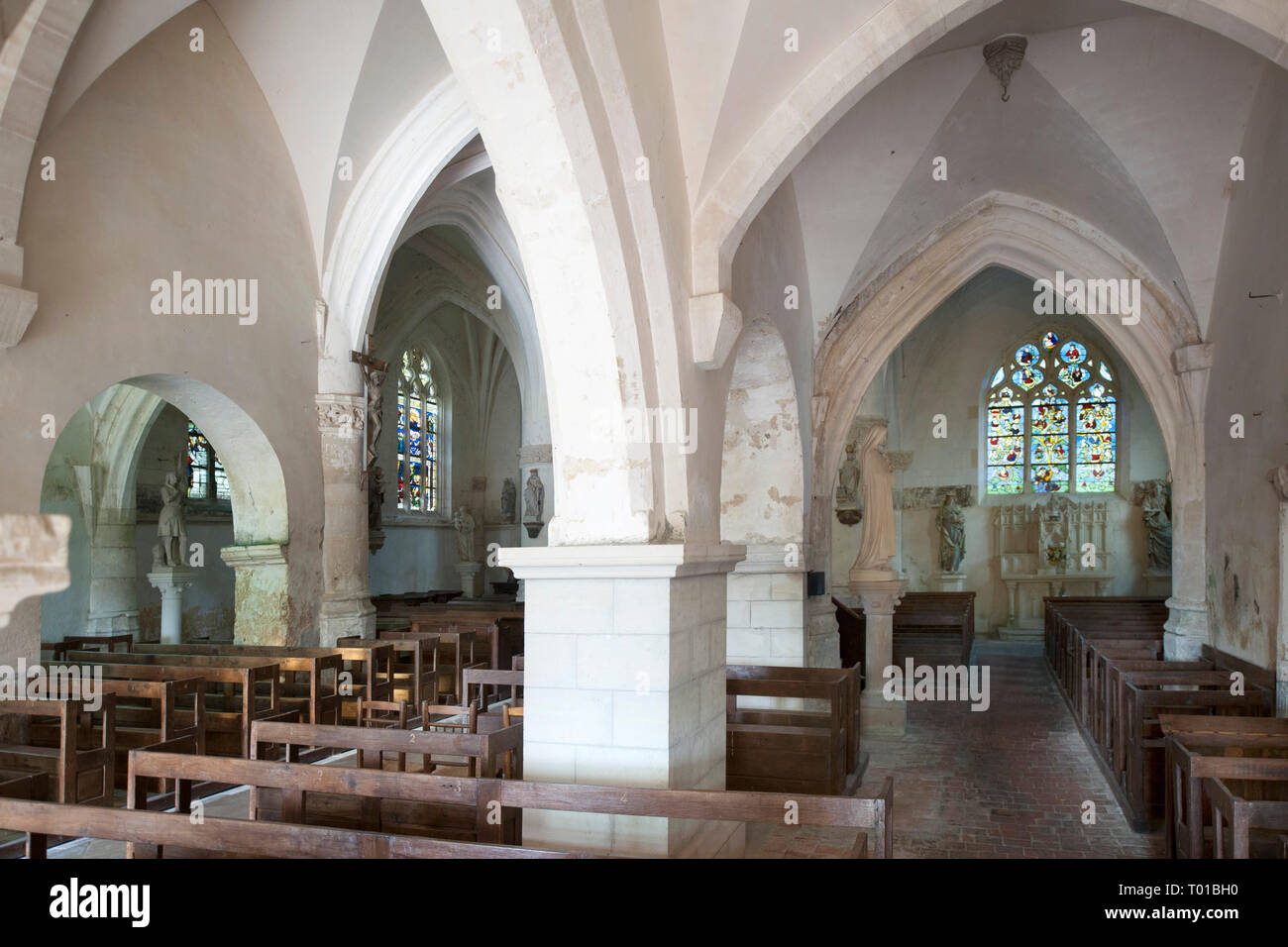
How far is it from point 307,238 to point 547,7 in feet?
19.6

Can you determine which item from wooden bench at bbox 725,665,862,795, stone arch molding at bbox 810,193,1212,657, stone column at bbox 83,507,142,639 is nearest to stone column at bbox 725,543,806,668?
wooden bench at bbox 725,665,862,795

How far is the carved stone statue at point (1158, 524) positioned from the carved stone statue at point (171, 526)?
15939 millimetres

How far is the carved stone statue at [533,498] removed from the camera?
48.5ft

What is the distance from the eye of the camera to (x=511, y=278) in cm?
1264

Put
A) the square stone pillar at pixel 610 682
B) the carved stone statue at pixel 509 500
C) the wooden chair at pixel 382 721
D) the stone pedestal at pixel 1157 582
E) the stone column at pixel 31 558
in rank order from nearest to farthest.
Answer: the stone column at pixel 31 558, the square stone pillar at pixel 610 682, the wooden chair at pixel 382 721, the stone pedestal at pixel 1157 582, the carved stone statue at pixel 509 500

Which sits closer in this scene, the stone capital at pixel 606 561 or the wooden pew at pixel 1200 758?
the wooden pew at pixel 1200 758

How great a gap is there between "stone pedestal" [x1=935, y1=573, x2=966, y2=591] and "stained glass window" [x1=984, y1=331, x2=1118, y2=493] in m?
1.85

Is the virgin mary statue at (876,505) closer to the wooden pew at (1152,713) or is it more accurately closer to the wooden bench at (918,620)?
the wooden bench at (918,620)

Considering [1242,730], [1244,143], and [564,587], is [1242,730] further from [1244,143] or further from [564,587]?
[1244,143]

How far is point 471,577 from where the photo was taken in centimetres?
1897

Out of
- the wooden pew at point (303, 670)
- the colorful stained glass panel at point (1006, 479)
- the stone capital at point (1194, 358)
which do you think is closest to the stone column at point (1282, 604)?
the stone capital at point (1194, 358)

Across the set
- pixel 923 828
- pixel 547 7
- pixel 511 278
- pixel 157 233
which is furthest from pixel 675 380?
pixel 511 278

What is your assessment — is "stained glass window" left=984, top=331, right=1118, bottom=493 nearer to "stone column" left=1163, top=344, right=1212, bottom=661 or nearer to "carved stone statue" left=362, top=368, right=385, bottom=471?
"stone column" left=1163, top=344, right=1212, bottom=661

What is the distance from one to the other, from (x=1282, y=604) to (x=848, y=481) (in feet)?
29.0
